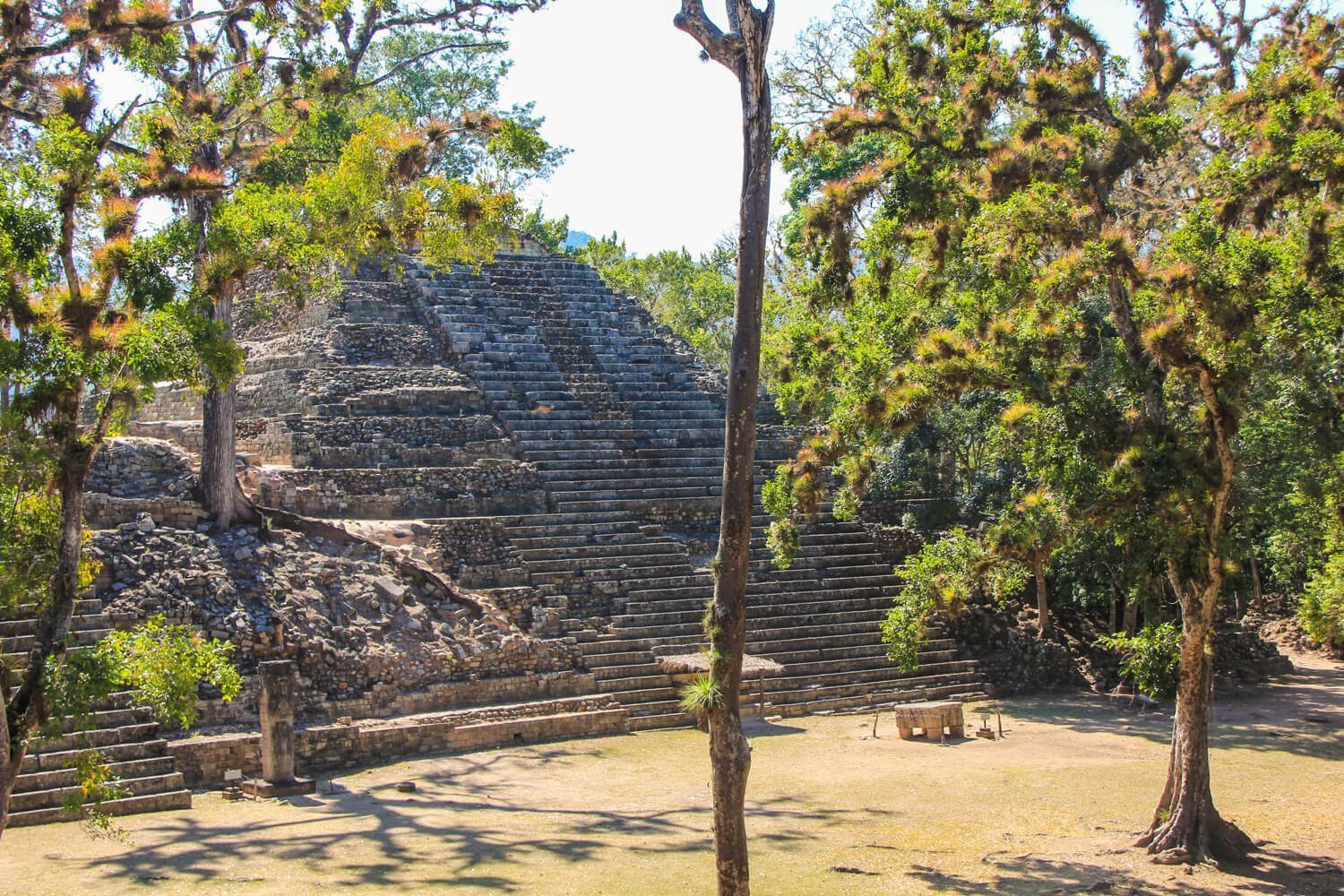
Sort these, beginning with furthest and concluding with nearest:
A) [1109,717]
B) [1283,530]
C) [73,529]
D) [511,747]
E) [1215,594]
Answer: [1283,530], [1109,717], [511,747], [1215,594], [73,529]

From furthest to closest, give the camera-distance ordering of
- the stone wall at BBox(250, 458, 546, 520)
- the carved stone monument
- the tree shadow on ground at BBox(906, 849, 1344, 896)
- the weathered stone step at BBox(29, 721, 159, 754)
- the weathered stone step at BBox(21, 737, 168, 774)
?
the stone wall at BBox(250, 458, 546, 520)
the carved stone monument
the weathered stone step at BBox(29, 721, 159, 754)
the weathered stone step at BBox(21, 737, 168, 774)
the tree shadow on ground at BBox(906, 849, 1344, 896)

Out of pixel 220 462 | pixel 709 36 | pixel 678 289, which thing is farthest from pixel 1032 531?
pixel 678 289

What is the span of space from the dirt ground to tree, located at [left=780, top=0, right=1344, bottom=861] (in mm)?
1187

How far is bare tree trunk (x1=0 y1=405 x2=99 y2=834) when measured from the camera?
6.98 meters

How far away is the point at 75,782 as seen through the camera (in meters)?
11.1

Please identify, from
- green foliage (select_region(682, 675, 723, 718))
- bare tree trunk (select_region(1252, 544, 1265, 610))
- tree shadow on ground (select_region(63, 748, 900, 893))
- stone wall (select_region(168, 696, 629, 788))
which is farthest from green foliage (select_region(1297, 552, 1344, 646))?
bare tree trunk (select_region(1252, 544, 1265, 610))

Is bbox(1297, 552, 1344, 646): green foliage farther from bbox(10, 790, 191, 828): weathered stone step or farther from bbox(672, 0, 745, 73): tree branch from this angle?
bbox(10, 790, 191, 828): weathered stone step

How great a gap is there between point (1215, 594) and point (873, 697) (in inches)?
295

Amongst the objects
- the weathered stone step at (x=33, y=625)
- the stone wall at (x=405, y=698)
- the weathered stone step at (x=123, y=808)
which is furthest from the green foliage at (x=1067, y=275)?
the weathered stone step at (x=33, y=625)

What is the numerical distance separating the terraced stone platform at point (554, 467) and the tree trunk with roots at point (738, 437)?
8.32 metres

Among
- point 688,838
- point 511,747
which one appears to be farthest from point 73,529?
point 511,747

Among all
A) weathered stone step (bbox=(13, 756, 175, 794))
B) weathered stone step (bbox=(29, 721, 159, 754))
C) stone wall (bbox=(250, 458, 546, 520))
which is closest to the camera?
weathered stone step (bbox=(13, 756, 175, 794))

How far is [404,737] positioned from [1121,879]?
25.6ft

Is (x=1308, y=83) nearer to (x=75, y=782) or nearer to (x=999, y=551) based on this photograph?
(x=999, y=551)
